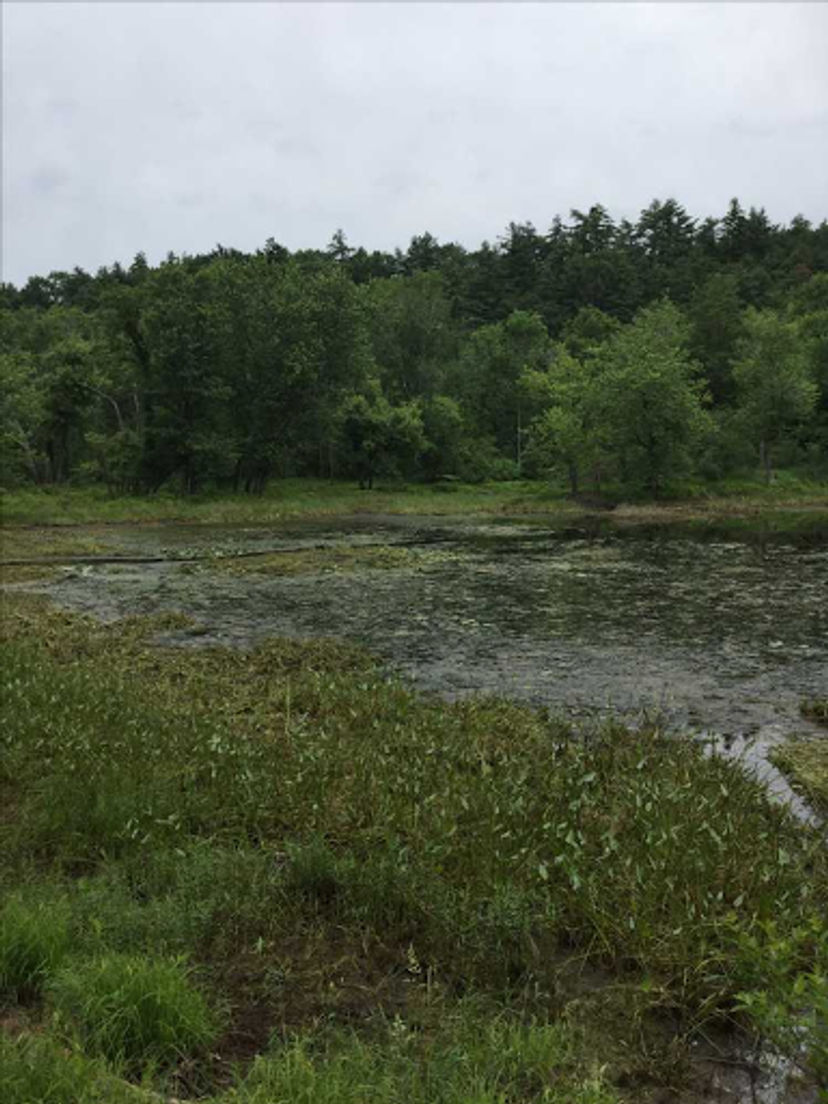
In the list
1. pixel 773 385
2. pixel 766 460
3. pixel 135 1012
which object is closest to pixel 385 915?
pixel 135 1012

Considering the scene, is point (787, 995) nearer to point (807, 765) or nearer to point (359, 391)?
point (807, 765)

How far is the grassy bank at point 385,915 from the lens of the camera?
425 cm

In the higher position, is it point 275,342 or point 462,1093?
point 275,342

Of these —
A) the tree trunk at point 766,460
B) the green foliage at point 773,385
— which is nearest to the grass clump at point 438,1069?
the tree trunk at point 766,460

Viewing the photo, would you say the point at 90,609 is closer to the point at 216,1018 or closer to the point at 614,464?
the point at 216,1018

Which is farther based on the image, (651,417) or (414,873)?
(651,417)

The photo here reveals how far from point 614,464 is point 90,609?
52.3 m

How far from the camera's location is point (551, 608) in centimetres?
2098

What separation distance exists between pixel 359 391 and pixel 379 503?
55.0 feet

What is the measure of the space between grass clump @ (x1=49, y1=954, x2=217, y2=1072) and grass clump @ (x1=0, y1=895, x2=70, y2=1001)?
10.4 inches

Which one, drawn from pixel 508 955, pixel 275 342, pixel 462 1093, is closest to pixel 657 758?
pixel 508 955

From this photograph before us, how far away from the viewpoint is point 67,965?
4.85m

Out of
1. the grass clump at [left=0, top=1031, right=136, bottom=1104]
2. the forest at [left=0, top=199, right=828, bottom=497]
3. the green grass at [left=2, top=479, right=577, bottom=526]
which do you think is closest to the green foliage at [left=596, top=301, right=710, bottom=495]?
the forest at [left=0, top=199, right=828, bottom=497]

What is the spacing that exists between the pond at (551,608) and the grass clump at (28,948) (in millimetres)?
→ 7639
